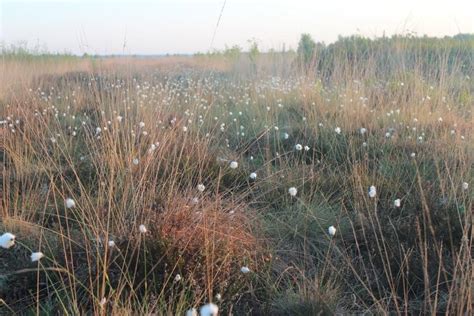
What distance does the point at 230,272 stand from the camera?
2416 mm

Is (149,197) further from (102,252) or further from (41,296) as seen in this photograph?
(41,296)

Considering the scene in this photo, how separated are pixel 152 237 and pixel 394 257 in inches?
52.4

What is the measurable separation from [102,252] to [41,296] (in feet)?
1.15

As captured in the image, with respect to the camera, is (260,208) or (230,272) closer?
(230,272)

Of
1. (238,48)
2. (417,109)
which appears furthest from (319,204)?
(238,48)

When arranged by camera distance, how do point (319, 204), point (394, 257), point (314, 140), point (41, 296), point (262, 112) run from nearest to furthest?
point (41, 296)
point (394, 257)
point (319, 204)
point (314, 140)
point (262, 112)

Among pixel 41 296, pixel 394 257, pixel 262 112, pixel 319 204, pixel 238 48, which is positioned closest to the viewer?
pixel 41 296

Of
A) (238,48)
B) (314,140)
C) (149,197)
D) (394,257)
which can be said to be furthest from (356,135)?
(238,48)

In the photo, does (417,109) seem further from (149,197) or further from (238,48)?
(238,48)

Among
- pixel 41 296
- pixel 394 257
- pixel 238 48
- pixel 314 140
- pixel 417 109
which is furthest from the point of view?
pixel 238 48

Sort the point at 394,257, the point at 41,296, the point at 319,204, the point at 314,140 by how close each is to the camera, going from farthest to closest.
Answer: the point at 314,140 < the point at 319,204 < the point at 394,257 < the point at 41,296

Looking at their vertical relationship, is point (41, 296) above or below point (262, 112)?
below

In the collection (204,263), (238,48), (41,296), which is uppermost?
(238,48)

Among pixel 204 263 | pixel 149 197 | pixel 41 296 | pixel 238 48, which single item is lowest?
pixel 41 296
